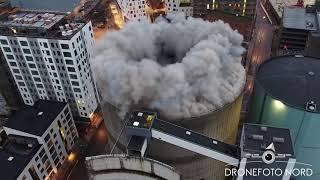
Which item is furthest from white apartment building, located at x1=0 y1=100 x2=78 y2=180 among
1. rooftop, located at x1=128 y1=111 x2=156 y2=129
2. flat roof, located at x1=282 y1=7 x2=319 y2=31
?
flat roof, located at x1=282 y1=7 x2=319 y2=31

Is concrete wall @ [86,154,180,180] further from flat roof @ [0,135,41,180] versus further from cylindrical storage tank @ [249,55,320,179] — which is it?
flat roof @ [0,135,41,180]

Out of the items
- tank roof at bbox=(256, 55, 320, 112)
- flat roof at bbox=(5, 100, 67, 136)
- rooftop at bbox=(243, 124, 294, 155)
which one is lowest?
flat roof at bbox=(5, 100, 67, 136)

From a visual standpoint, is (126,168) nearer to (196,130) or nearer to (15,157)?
(196,130)

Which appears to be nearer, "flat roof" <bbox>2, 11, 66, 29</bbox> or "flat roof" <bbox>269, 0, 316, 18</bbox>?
"flat roof" <bbox>2, 11, 66, 29</bbox>

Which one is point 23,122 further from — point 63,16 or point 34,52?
point 63,16

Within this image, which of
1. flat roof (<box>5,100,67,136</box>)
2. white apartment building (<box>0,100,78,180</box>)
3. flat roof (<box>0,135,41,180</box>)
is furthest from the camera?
flat roof (<box>5,100,67,136</box>)

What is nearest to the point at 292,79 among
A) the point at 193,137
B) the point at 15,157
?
the point at 193,137

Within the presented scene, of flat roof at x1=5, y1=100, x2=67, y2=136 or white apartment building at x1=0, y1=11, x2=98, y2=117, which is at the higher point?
white apartment building at x1=0, y1=11, x2=98, y2=117

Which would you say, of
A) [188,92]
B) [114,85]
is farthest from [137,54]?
[188,92]
